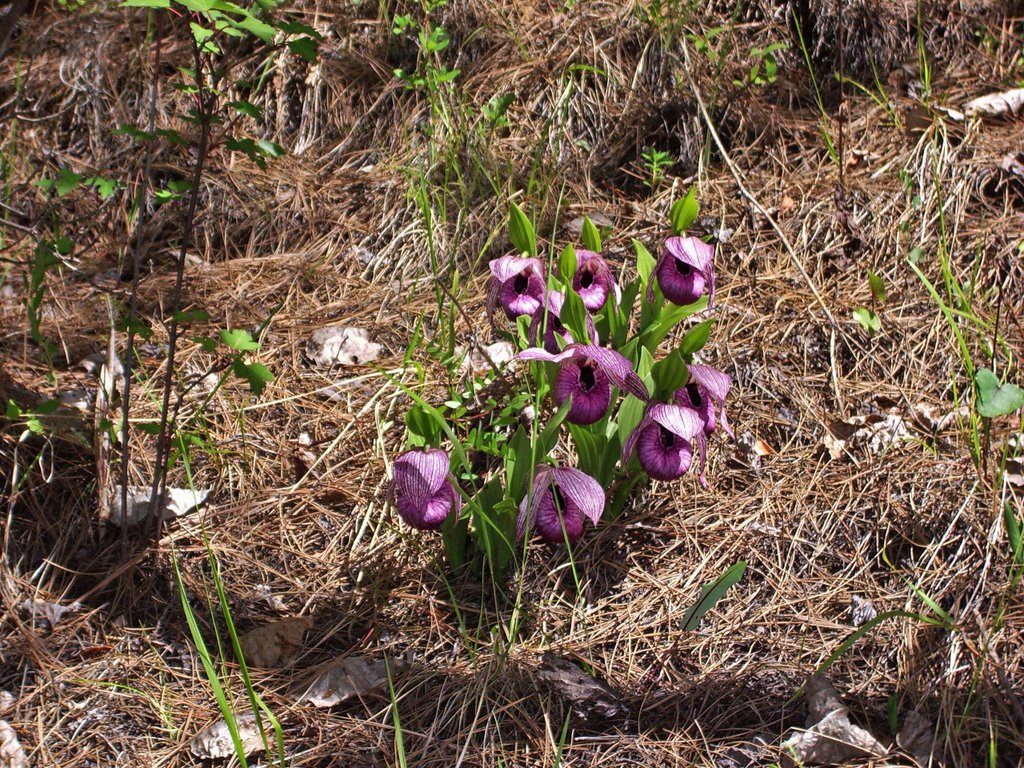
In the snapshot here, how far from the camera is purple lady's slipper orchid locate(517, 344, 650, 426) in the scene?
1.76 meters

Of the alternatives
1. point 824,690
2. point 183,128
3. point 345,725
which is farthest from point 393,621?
point 183,128

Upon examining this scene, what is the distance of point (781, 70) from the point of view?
3039 mm

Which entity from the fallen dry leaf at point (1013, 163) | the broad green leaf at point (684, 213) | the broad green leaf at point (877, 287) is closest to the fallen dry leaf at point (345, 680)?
the broad green leaf at point (684, 213)

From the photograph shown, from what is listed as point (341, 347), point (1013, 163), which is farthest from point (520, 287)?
point (1013, 163)

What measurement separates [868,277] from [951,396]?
463 mm

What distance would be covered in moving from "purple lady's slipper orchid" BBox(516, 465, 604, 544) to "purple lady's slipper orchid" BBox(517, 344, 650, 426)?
5.0 inches

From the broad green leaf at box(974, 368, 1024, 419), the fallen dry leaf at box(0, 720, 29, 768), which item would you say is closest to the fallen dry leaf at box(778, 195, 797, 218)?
the broad green leaf at box(974, 368, 1024, 419)

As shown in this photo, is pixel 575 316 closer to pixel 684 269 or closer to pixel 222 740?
pixel 684 269

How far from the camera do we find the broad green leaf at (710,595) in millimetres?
1807

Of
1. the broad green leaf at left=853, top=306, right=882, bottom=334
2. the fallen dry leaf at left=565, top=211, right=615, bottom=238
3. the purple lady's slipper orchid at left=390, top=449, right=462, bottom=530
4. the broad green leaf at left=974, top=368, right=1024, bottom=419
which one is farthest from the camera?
the fallen dry leaf at left=565, top=211, right=615, bottom=238

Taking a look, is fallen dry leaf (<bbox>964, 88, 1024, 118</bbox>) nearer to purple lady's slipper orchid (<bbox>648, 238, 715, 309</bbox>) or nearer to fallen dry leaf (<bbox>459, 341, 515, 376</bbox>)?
purple lady's slipper orchid (<bbox>648, 238, 715, 309</bbox>)

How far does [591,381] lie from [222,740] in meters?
1.02

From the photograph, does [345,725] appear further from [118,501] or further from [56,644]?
[118,501]

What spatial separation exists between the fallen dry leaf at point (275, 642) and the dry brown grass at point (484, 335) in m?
0.03
